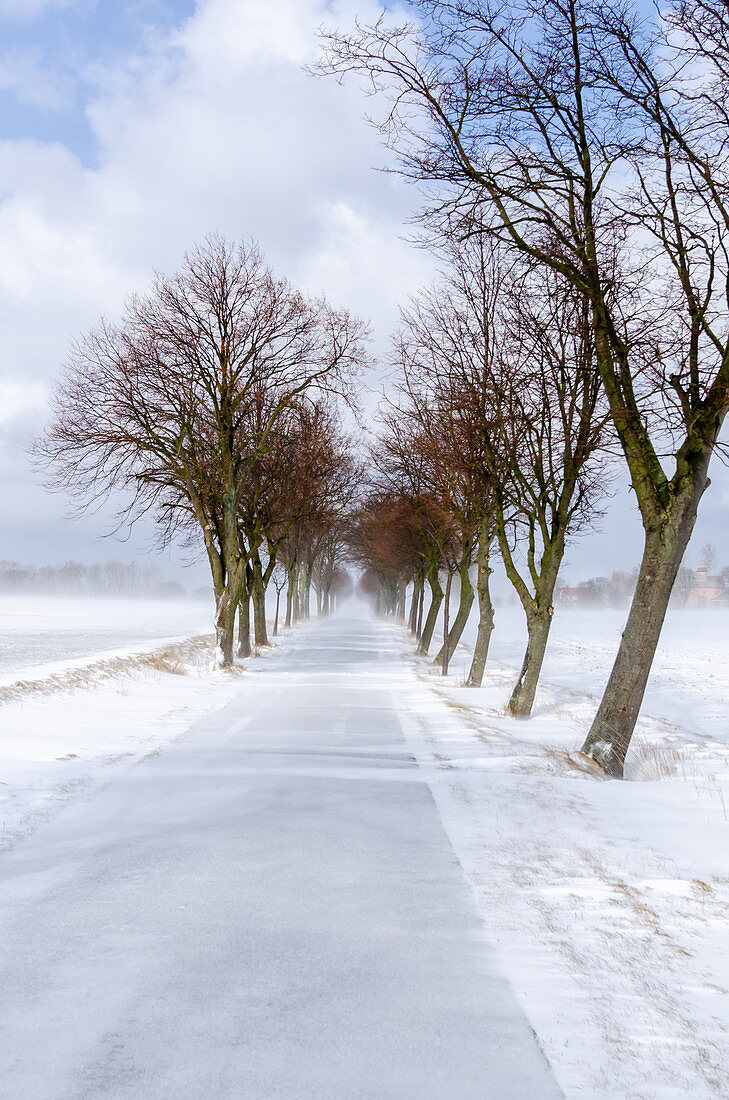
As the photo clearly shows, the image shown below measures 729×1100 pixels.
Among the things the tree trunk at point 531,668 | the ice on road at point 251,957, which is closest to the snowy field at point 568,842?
the ice on road at point 251,957

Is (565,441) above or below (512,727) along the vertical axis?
above

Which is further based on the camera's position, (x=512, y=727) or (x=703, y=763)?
(x=512, y=727)

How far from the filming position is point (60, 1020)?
2885mm

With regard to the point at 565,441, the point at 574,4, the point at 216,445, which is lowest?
the point at 565,441

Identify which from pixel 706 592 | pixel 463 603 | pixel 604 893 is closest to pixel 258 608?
pixel 463 603

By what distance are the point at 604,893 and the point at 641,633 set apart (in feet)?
16.7

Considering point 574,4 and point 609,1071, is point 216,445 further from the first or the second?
A: point 609,1071

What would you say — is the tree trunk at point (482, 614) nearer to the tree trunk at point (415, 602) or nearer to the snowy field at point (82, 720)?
the snowy field at point (82, 720)

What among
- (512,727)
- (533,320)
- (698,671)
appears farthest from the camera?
(698,671)

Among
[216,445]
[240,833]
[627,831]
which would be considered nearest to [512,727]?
[627,831]

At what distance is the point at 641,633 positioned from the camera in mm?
9109

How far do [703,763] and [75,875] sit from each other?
24.1 ft

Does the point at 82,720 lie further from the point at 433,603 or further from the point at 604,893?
the point at 433,603

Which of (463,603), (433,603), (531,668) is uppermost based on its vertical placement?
(463,603)
